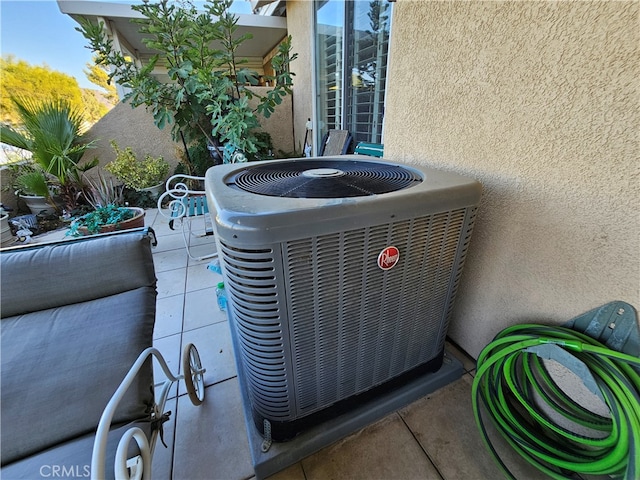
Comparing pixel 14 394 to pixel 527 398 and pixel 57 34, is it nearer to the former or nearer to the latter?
pixel 527 398

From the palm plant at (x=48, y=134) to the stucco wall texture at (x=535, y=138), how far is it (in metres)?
3.62

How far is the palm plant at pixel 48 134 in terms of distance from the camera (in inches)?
114

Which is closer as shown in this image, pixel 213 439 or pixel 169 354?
pixel 213 439

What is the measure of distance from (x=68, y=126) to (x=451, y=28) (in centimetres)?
398

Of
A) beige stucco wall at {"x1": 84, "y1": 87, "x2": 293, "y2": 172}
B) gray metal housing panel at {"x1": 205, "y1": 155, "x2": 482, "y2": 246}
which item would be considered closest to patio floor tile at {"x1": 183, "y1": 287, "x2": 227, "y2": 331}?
gray metal housing panel at {"x1": 205, "y1": 155, "x2": 482, "y2": 246}

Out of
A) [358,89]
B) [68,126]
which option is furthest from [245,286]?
[68,126]

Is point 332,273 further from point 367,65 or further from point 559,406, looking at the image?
point 367,65

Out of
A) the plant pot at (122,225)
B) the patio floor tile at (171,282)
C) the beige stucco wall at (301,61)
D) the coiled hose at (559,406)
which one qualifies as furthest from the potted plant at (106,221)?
the coiled hose at (559,406)

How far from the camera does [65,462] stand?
67cm

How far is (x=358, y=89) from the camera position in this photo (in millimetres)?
2840

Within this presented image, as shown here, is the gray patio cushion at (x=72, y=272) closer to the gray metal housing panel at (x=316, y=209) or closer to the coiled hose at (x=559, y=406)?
the gray metal housing panel at (x=316, y=209)

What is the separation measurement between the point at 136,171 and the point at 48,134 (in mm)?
866

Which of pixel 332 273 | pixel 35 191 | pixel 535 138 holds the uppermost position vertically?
pixel 535 138

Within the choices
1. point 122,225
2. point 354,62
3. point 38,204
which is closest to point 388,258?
point 122,225
